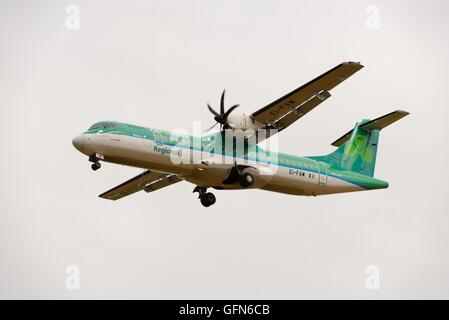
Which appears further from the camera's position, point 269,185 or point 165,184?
point 165,184

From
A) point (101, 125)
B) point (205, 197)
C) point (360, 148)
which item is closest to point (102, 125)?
point (101, 125)

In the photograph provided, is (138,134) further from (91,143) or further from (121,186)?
(121,186)

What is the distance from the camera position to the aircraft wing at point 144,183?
27.0 m

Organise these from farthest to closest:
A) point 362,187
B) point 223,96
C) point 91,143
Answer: point 362,187 → point 223,96 → point 91,143

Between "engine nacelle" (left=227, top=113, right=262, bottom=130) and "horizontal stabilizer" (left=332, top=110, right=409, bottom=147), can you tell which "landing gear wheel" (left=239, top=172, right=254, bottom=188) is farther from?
"horizontal stabilizer" (left=332, top=110, right=409, bottom=147)

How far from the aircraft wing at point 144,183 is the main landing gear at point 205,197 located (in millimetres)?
1418

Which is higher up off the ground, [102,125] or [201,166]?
[102,125]

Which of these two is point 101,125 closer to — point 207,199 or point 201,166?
point 201,166

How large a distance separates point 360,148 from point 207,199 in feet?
19.5

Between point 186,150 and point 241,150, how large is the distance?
2051mm

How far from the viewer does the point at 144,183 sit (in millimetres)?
27625

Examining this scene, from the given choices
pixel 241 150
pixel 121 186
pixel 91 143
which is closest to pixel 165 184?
pixel 121 186

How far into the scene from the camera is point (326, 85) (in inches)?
926

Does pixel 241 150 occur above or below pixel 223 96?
below
